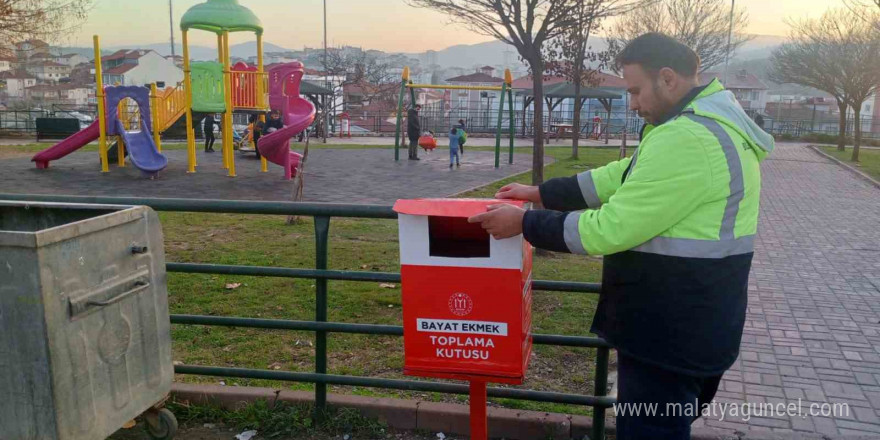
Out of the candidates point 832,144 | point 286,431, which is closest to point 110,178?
point 286,431

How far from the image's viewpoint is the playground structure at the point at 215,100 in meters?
16.6

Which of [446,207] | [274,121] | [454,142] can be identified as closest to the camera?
[446,207]

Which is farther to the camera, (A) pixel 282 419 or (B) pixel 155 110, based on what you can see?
(B) pixel 155 110

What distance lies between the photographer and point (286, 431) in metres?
3.60

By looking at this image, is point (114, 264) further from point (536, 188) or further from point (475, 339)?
point (536, 188)

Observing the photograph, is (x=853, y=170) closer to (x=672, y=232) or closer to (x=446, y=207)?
(x=672, y=232)

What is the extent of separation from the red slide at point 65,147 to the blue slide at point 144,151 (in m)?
0.97

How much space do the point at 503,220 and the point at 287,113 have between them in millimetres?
16019

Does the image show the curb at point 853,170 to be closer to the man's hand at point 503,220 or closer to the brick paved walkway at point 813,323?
the brick paved walkway at point 813,323

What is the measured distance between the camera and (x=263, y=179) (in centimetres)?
1620

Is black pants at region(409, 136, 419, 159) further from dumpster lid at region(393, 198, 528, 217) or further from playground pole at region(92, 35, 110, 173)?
dumpster lid at region(393, 198, 528, 217)

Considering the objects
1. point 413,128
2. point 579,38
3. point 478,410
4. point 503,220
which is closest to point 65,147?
point 413,128

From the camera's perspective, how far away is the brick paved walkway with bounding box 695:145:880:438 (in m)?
4.36

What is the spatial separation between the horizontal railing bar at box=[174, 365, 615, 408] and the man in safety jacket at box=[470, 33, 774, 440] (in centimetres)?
91
